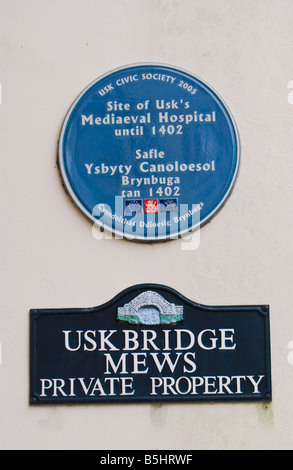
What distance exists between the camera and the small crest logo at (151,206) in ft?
11.1

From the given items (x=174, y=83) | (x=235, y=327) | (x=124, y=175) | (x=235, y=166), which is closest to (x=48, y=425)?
(x=235, y=327)

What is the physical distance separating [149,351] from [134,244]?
0.59 metres

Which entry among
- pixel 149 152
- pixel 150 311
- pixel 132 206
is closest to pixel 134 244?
pixel 132 206

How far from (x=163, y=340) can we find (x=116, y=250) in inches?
21.9

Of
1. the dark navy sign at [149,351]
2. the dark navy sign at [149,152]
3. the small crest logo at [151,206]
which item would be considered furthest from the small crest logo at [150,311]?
the small crest logo at [151,206]

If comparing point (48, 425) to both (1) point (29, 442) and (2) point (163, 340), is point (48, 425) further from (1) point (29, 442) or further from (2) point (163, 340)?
(2) point (163, 340)

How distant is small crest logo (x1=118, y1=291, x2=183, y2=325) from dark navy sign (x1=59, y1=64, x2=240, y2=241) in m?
0.33

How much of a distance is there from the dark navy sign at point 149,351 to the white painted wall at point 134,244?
6cm

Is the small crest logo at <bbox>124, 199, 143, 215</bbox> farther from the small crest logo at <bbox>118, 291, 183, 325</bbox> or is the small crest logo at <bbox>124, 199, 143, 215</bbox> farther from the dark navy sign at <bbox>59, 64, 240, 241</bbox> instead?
the small crest logo at <bbox>118, 291, 183, 325</bbox>

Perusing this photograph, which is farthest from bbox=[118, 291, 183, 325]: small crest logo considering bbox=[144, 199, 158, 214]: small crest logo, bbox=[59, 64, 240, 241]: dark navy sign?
bbox=[144, 199, 158, 214]: small crest logo

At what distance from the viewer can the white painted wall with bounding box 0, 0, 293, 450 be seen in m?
3.33

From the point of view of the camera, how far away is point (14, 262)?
3.42 metres

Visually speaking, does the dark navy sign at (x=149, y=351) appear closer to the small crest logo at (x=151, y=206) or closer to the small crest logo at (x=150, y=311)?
the small crest logo at (x=150, y=311)
